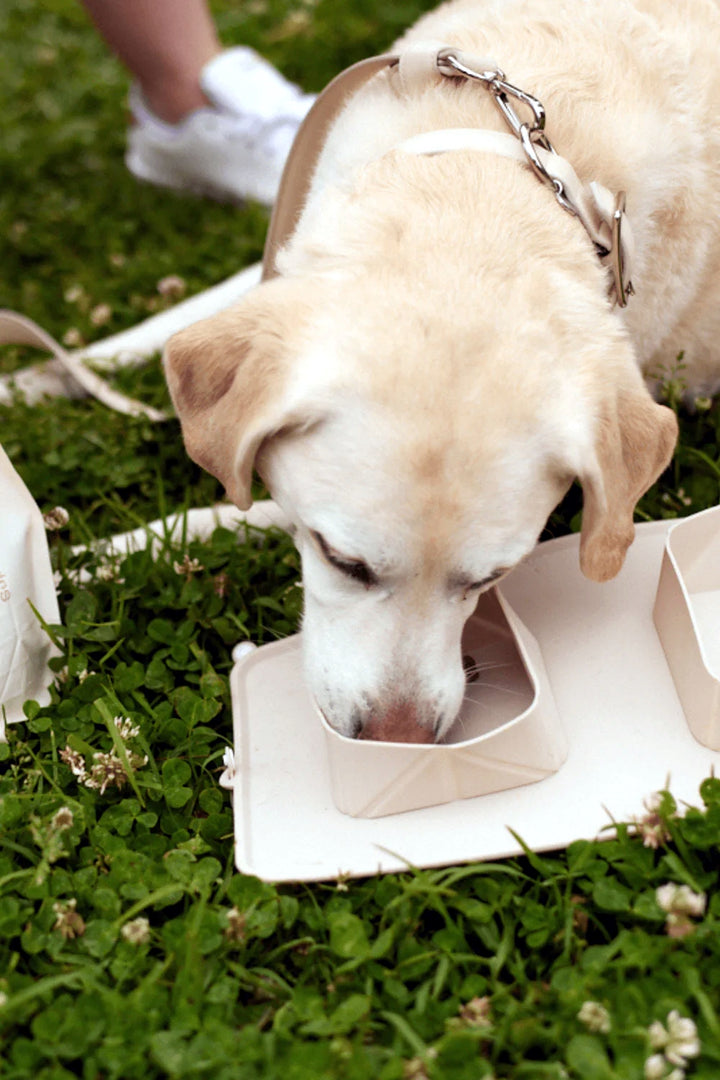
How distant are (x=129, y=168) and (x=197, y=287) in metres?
1.32

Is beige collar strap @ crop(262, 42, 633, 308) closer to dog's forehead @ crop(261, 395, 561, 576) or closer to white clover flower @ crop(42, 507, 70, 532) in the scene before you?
dog's forehead @ crop(261, 395, 561, 576)

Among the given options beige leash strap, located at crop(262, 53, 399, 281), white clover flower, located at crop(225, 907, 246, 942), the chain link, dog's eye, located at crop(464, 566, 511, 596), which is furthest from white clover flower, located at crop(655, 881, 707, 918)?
beige leash strap, located at crop(262, 53, 399, 281)

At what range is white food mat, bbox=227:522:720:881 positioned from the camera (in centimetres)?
227

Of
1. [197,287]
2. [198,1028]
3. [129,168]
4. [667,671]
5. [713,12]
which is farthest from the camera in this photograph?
[129,168]

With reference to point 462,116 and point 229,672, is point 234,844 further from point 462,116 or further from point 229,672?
point 462,116

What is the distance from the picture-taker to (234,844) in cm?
236

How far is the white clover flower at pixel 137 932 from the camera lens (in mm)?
2121

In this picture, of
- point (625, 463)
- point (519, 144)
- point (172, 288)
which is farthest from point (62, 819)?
point (172, 288)

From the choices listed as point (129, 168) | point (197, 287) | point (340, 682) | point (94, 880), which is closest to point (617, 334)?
point (340, 682)

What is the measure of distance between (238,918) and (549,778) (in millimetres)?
744

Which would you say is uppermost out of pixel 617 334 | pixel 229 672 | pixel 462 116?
pixel 462 116

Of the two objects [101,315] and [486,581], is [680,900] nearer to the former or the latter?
[486,581]

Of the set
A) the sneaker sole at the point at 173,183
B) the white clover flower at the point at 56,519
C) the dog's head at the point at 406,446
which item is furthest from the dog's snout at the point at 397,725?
the sneaker sole at the point at 173,183

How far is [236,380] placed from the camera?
230cm
